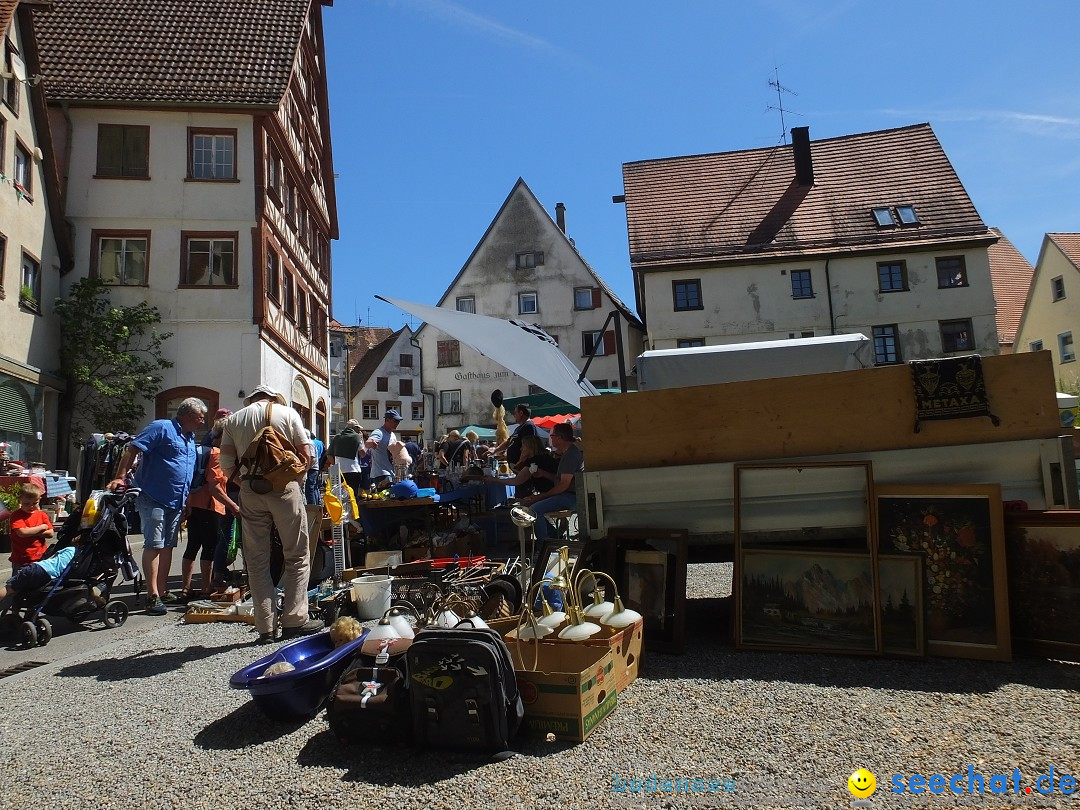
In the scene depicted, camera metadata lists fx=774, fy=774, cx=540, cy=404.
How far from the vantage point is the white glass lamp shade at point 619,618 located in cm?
405

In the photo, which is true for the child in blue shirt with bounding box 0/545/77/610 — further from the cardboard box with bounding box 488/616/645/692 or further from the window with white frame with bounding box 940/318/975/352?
the window with white frame with bounding box 940/318/975/352

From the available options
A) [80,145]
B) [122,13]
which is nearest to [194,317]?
[80,145]

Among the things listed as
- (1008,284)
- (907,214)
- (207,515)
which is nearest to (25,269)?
(207,515)

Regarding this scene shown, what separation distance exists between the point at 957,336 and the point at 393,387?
33301 millimetres

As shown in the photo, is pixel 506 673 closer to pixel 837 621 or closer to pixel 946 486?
pixel 837 621

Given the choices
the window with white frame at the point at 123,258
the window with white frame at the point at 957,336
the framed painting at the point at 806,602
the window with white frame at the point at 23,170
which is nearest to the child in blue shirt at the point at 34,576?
the framed painting at the point at 806,602

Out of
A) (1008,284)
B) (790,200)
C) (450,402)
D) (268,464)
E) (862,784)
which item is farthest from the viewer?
(1008,284)

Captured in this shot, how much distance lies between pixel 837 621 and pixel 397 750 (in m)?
2.67

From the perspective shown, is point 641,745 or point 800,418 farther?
point 800,418

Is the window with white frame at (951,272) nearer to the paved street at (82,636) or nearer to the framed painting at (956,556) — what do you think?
the framed painting at (956,556)

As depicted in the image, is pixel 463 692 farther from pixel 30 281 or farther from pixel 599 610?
pixel 30 281

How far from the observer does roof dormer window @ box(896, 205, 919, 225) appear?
29.2 metres

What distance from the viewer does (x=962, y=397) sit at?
4691mm

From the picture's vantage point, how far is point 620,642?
3.89 meters
